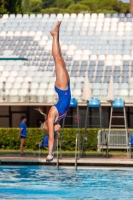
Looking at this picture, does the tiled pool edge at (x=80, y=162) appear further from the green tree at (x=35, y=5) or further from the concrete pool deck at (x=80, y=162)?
the green tree at (x=35, y=5)

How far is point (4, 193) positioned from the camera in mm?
19578

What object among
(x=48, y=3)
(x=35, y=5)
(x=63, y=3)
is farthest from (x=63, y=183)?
(x=48, y=3)

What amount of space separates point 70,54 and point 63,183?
2195cm

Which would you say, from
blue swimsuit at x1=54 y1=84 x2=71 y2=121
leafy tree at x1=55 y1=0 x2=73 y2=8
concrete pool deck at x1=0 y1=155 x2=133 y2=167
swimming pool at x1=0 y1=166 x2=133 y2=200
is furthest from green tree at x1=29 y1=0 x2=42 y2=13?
blue swimsuit at x1=54 y1=84 x2=71 y2=121

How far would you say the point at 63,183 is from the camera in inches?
859

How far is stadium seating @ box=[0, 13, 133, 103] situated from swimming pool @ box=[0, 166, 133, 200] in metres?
12.7

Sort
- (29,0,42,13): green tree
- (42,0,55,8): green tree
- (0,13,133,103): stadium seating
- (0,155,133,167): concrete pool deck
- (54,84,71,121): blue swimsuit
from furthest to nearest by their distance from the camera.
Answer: (42,0,55,8): green tree → (29,0,42,13): green tree → (0,13,133,103): stadium seating → (0,155,133,167): concrete pool deck → (54,84,71,121): blue swimsuit

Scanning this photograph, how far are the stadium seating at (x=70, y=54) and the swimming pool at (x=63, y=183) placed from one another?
12676 millimetres

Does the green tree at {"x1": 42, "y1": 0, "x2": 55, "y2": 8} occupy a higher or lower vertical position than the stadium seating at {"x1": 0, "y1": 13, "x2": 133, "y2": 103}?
higher

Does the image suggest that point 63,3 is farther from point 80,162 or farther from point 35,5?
point 80,162

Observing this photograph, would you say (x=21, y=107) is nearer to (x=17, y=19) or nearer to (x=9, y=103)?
(x=9, y=103)

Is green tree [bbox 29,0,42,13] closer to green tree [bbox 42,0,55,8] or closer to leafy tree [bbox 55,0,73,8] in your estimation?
leafy tree [bbox 55,0,73,8]

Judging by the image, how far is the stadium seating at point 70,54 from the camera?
39.4 meters

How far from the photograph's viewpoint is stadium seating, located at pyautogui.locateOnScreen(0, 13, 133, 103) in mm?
39375
